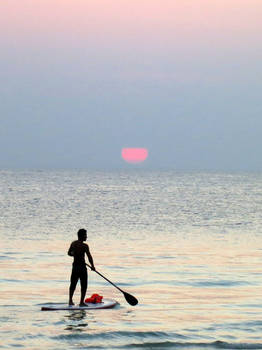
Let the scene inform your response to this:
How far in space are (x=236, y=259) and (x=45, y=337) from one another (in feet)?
56.5

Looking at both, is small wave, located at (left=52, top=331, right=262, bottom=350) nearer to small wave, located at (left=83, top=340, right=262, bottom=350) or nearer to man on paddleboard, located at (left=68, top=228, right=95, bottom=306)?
small wave, located at (left=83, top=340, right=262, bottom=350)

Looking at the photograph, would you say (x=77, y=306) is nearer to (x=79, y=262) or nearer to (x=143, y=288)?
(x=79, y=262)

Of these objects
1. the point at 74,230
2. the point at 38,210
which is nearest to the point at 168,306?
the point at 74,230

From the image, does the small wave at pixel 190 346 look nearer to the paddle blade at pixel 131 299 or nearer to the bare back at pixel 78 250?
the paddle blade at pixel 131 299

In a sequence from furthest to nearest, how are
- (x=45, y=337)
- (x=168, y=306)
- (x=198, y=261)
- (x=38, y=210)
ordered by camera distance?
(x=38, y=210)
(x=198, y=261)
(x=168, y=306)
(x=45, y=337)

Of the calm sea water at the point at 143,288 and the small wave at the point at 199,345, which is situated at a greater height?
the calm sea water at the point at 143,288

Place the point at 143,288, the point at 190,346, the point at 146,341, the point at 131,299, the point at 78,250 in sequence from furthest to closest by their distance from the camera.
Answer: the point at 143,288, the point at 131,299, the point at 78,250, the point at 146,341, the point at 190,346

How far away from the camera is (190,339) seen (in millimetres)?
15648

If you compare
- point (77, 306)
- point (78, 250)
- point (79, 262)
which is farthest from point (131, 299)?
point (78, 250)

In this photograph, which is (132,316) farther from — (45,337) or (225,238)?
(225,238)

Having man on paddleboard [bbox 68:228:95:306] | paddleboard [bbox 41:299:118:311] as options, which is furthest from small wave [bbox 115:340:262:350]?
man on paddleboard [bbox 68:228:95:306]

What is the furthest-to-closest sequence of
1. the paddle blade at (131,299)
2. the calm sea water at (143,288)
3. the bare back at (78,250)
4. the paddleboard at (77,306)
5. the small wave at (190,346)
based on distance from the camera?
the paddle blade at (131,299), the bare back at (78,250), the paddleboard at (77,306), the calm sea water at (143,288), the small wave at (190,346)

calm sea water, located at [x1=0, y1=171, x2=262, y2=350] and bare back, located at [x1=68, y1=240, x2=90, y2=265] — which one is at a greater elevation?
bare back, located at [x1=68, y1=240, x2=90, y2=265]

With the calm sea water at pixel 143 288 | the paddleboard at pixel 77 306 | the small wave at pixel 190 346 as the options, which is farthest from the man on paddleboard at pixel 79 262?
the small wave at pixel 190 346
